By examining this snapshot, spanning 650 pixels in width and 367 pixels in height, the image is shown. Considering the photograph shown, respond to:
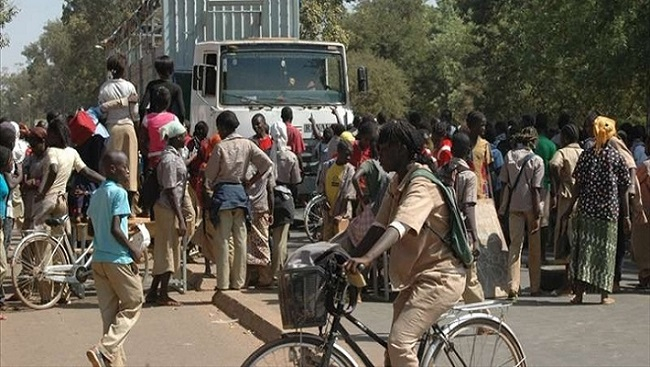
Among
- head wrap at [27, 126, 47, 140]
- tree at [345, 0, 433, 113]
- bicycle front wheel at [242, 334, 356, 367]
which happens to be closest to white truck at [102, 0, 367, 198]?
head wrap at [27, 126, 47, 140]

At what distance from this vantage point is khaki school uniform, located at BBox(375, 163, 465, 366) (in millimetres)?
6395

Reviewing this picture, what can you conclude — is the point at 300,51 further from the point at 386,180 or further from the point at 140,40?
the point at 386,180

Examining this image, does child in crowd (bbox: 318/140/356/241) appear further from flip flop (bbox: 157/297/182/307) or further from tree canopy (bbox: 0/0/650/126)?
tree canopy (bbox: 0/0/650/126)

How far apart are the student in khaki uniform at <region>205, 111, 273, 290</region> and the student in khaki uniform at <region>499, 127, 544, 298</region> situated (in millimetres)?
2495

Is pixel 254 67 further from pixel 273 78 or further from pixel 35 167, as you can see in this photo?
pixel 35 167

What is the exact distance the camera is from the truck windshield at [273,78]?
69.5ft

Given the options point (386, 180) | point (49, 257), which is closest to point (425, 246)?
point (386, 180)

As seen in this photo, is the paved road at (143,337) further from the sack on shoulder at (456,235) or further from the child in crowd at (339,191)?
the sack on shoulder at (456,235)

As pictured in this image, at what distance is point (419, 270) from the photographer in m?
6.61

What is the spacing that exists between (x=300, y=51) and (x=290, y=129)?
3.29 meters

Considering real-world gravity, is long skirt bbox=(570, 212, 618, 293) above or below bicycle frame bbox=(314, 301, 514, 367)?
below

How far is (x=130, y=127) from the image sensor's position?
485 inches

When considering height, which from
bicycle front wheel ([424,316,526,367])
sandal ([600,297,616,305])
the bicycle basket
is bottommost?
sandal ([600,297,616,305])

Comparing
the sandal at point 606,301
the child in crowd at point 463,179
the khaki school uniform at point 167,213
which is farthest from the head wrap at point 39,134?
the sandal at point 606,301
